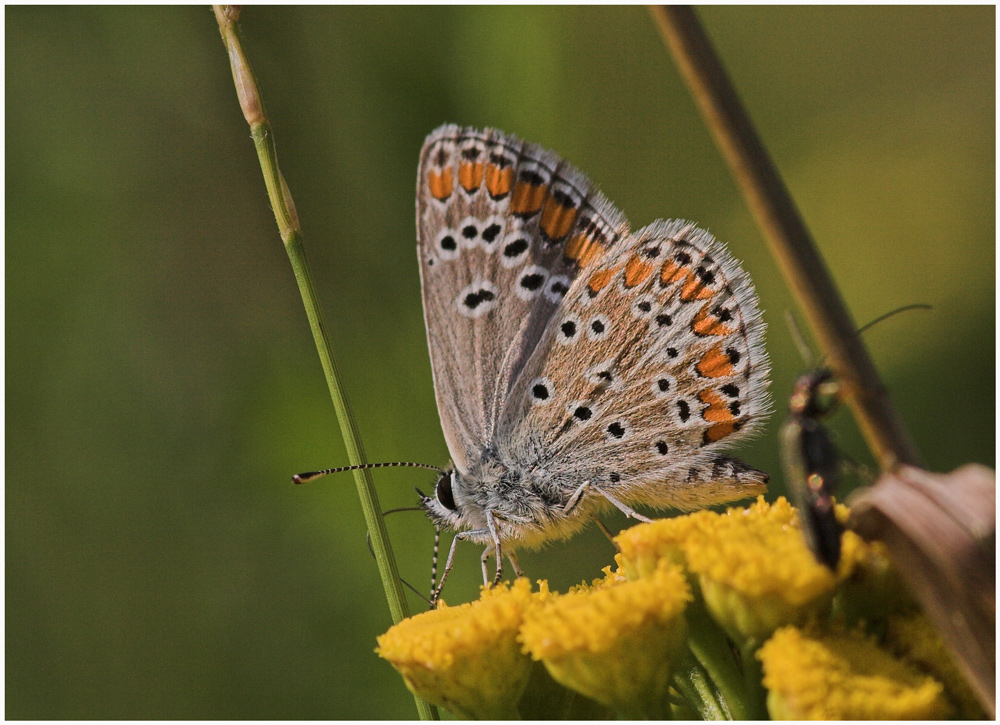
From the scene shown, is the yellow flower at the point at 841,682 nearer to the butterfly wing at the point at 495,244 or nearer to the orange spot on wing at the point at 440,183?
the butterfly wing at the point at 495,244

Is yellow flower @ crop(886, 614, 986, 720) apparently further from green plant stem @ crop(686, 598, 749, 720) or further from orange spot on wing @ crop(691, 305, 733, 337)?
orange spot on wing @ crop(691, 305, 733, 337)

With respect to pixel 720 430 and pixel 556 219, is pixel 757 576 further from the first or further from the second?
pixel 556 219

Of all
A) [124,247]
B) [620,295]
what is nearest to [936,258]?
[620,295]

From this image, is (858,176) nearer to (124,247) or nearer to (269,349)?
(269,349)

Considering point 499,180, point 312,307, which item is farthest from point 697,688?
point 499,180

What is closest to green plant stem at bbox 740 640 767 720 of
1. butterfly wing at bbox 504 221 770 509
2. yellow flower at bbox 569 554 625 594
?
yellow flower at bbox 569 554 625 594
